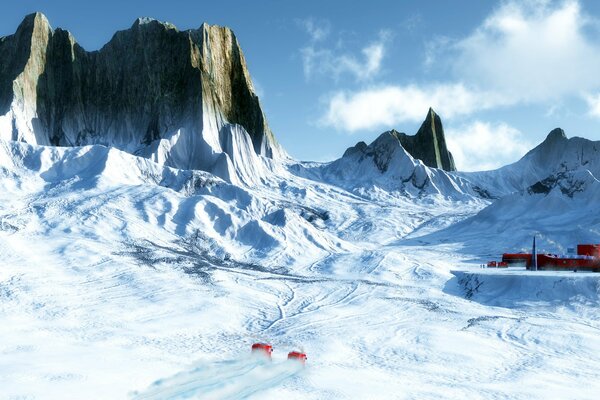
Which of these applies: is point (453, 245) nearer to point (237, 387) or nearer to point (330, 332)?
point (330, 332)

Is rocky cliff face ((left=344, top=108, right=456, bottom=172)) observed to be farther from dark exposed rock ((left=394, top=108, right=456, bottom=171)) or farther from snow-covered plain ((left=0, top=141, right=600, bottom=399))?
snow-covered plain ((left=0, top=141, right=600, bottom=399))

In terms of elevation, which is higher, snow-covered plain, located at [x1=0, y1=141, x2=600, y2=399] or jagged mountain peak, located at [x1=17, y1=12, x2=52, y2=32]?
jagged mountain peak, located at [x1=17, y1=12, x2=52, y2=32]

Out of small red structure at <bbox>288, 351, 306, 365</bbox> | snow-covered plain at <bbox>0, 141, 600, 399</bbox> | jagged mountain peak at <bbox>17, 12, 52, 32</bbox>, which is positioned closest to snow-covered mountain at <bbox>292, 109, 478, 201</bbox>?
snow-covered plain at <bbox>0, 141, 600, 399</bbox>

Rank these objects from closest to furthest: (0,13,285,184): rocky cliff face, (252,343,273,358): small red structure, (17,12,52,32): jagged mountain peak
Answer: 1. (252,343,273,358): small red structure
2. (0,13,285,184): rocky cliff face
3. (17,12,52,32): jagged mountain peak

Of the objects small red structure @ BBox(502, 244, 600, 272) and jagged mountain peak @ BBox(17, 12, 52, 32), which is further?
jagged mountain peak @ BBox(17, 12, 52, 32)

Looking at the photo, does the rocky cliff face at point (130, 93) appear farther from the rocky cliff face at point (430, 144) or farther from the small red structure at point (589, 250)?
the small red structure at point (589, 250)

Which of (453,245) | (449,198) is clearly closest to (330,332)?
(453,245)

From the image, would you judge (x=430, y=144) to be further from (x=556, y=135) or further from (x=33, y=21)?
(x=33, y=21)

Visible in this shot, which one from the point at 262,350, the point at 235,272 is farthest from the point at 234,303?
the point at 262,350
